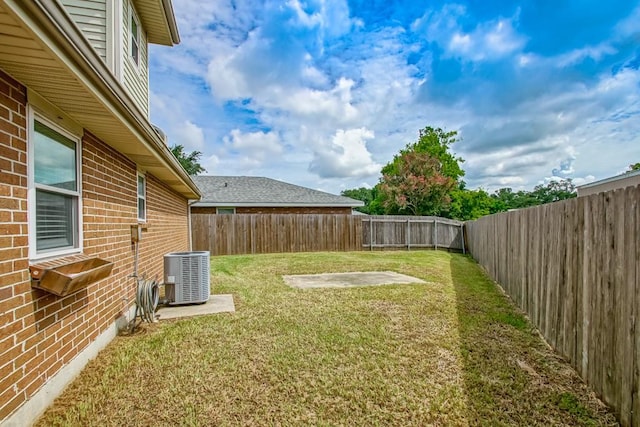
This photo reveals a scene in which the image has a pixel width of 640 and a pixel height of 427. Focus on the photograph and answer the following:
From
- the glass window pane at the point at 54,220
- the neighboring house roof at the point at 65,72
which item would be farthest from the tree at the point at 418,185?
the glass window pane at the point at 54,220

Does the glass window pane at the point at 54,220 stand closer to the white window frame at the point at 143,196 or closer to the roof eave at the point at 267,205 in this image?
the white window frame at the point at 143,196

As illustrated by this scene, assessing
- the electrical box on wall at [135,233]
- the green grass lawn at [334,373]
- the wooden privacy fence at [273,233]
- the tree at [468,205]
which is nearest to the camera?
the green grass lawn at [334,373]

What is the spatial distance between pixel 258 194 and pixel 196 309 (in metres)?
14.1

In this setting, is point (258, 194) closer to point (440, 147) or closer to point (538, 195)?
point (440, 147)

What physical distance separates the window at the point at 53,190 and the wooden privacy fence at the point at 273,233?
11652 millimetres

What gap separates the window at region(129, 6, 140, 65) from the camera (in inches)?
251

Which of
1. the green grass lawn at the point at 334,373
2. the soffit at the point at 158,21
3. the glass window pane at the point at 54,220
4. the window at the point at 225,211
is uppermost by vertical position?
the soffit at the point at 158,21

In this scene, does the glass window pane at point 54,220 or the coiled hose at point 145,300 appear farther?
the coiled hose at point 145,300

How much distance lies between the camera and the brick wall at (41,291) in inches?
87.7

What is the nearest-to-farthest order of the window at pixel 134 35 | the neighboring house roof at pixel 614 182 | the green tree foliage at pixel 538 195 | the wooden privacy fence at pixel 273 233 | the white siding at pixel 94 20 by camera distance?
the white siding at pixel 94 20
the window at pixel 134 35
the neighboring house roof at pixel 614 182
the wooden privacy fence at pixel 273 233
the green tree foliage at pixel 538 195

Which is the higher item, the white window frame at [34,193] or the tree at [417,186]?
the tree at [417,186]

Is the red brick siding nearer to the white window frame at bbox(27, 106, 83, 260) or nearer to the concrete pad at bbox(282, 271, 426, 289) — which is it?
the white window frame at bbox(27, 106, 83, 260)

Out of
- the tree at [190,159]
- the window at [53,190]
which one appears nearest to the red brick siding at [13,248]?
the window at [53,190]

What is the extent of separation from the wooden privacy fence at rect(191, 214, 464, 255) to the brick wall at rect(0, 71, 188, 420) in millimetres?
9978
